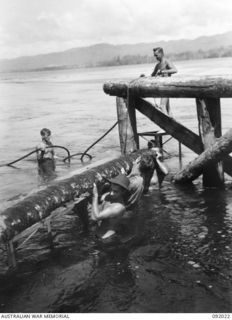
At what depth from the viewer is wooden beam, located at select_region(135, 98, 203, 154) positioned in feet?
32.6

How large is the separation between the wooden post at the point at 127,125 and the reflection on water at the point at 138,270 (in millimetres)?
2244

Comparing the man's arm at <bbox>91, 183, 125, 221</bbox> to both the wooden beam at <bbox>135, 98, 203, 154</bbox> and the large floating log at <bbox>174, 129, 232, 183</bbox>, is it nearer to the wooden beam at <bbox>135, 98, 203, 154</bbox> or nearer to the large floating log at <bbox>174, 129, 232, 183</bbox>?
the large floating log at <bbox>174, 129, 232, 183</bbox>

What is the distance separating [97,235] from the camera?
818 centimetres

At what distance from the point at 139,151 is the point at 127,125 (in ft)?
2.48

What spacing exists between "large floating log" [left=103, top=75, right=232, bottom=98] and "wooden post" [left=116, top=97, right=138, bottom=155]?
280 mm

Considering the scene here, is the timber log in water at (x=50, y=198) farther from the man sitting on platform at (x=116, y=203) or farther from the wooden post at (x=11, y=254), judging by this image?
the man sitting on platform at (x=116, y=203)

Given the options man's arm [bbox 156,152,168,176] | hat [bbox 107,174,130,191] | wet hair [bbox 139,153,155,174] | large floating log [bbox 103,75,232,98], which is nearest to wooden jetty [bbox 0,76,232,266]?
large floating log [bbox 103,75,232,98]

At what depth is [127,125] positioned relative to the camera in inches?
434

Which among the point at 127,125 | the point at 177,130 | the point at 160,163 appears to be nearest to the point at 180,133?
the point at 177,130

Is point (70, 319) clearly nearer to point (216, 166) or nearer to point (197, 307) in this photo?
point (197, 307)

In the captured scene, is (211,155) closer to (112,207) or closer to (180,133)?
(180,133)

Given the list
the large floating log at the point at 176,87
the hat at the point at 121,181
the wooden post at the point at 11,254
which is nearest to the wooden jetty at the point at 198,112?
the large floating log at the point at 176,87

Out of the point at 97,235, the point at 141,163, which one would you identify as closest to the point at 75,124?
the point at 141,163

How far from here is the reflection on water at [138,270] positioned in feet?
20.1
